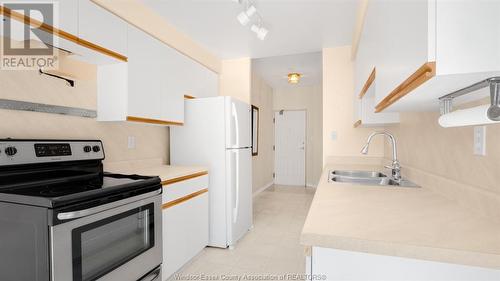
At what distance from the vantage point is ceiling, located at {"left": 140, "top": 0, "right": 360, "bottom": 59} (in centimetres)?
227

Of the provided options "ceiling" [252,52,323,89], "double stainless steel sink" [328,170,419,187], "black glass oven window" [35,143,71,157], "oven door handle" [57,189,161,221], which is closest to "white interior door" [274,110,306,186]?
"ceiling" [252,52,323,89]

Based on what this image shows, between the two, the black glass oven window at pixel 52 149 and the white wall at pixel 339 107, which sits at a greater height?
the white wall at pixel 339 107

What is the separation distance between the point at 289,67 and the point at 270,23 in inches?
74.6

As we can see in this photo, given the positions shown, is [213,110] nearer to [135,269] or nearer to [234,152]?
[234,152]

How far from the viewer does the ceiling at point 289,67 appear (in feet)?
13.0

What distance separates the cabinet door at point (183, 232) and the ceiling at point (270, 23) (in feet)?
5.85

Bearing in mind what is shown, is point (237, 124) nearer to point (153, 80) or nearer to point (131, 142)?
point (153, 80)

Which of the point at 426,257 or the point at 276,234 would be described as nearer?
the point at 426,257

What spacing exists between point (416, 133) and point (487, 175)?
0.87 meters

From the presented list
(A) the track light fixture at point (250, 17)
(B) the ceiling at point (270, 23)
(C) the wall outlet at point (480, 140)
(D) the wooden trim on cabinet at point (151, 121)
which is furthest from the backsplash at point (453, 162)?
(D) the wooden trim on cabinet at point (151, 121)

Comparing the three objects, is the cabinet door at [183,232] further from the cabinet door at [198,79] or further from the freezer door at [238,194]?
the cabinet door at [198,79]

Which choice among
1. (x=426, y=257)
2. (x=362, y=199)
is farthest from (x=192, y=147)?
(x=426, y=257)

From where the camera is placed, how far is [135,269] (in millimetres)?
1519

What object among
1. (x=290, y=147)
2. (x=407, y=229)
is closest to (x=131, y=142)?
(x=407, y=229)
